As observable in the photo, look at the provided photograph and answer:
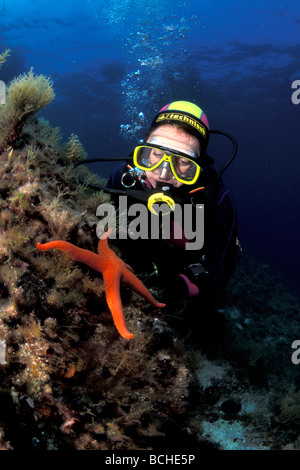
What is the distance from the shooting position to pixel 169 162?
4.11m

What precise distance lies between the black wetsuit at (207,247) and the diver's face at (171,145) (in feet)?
0.74

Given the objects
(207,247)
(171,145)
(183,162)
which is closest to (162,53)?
(171,145)

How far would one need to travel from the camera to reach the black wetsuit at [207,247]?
409 centimetres

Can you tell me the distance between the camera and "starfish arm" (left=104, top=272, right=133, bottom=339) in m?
2.04

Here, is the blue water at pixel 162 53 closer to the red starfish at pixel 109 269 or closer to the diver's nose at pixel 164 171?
the diver's nose at pixel 164 171

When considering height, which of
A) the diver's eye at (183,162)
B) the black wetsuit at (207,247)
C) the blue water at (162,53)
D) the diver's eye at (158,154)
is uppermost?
the blue water at (162,53)

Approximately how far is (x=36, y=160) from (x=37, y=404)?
2659mm

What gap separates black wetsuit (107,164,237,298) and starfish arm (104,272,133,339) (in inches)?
63.8

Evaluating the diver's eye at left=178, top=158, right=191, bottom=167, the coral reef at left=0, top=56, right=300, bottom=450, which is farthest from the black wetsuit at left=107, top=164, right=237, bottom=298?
the coral reef at left=0, top=56, right=300, bottom=450

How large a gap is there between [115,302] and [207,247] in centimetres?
244

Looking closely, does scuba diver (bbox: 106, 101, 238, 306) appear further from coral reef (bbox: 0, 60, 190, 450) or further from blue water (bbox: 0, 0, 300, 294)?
blue water (bbox: 0, 0, 300, 294)

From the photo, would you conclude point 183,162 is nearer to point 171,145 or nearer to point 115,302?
point 171,145

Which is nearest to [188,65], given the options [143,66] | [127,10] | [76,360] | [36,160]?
[143,66]

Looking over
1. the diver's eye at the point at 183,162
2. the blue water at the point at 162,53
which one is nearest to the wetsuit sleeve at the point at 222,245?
the diver's eye at the point at 183,162
